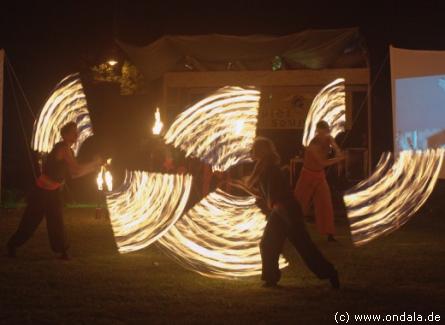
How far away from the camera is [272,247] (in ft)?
25.3

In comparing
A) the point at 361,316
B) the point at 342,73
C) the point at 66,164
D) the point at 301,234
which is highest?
the point at 342,73

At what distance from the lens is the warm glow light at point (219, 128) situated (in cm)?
1274

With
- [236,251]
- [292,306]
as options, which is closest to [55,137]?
[236,251]

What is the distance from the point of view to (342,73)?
16125 millimetres

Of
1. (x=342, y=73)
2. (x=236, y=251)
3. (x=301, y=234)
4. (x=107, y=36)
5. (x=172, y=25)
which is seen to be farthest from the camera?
(x=107, y=36)

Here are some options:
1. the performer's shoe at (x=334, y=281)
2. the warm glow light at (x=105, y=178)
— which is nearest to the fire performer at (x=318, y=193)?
the warm glow light at (x=105, y=178)

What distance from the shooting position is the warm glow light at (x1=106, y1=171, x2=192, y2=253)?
10.6 m

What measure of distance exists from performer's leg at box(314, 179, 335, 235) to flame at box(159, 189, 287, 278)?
95 centimetres

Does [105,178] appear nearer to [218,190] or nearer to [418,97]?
[218,190]

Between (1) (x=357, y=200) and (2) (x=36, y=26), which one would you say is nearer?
(1) (x=357, y=200)

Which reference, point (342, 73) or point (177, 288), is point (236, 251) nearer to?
point (177, 288)

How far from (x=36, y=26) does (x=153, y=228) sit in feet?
38.8

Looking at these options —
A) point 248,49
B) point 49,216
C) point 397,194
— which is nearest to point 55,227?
point 49,216

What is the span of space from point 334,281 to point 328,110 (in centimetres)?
576
